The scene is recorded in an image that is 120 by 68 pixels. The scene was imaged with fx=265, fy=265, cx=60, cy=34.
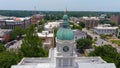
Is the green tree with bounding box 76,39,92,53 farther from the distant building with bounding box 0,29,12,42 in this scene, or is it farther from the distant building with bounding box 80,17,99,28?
the distant building with bounding box 80,17,99,28

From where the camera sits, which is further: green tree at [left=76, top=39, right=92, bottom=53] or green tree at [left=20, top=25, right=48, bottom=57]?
green tree at [left=76, top=39, right=92, bottom=53]

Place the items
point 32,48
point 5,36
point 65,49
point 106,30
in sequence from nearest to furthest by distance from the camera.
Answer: point 65,49 < point 32,48 < point 5,36 < point 106,30

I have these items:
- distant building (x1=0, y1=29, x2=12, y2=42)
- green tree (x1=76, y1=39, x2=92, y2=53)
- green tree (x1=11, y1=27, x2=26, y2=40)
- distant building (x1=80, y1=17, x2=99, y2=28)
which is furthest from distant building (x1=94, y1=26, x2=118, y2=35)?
green tree (x1=76, y1=39, x2=92, y2=53)

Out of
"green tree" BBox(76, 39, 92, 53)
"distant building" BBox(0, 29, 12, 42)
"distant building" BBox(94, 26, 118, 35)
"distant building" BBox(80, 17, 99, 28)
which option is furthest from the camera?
"distant building" BBox(80, 17, 99, 28)

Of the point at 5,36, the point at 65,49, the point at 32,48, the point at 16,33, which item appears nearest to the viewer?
the point at 65,49

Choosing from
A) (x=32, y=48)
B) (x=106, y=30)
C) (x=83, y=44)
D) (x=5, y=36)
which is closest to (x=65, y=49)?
(x=32, y=48)

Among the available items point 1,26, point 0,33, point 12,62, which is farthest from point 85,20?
point 12,62

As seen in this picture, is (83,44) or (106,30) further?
(106,30)

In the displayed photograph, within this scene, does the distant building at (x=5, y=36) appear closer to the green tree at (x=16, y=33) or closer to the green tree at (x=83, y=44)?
the green tree at (x=16, y=33)

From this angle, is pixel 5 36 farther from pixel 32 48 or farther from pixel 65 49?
pixel 65 49

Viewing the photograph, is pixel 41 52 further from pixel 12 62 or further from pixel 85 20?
pixel 85 20
